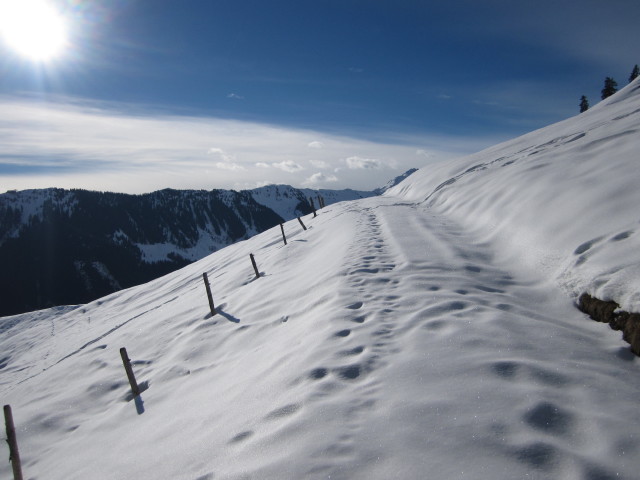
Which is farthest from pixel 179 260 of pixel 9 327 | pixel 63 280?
pixel 9 327

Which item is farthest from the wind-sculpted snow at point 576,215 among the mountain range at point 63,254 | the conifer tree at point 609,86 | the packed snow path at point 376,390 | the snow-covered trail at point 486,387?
the mountain range at point 63,254

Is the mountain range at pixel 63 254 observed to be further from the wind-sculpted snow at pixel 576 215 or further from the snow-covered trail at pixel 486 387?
the snow-covered trail at pixel 486 387

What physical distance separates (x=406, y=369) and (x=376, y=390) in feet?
2.17

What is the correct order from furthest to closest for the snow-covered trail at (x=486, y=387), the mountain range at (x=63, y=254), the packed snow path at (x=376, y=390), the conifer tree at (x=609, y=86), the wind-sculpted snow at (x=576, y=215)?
the mountain range at (x=63, y=254), the conifer tree at (x=609, y=86), the wind-sculpted snow at (x=576, y=215), the packed snow path at (x=376, y=390), the snow-covered trail at (x=486, y=387)

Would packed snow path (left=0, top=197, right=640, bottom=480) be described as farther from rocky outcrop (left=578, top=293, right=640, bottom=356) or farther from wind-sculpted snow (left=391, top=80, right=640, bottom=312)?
wind-sculpted snow (left=391, top=80, right=640, bottom=312)

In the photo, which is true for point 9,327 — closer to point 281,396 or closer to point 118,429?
point 118,429

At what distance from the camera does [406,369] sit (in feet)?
16.6

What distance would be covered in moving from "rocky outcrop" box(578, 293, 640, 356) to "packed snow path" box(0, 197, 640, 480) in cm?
17

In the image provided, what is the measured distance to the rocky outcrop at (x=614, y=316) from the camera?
5294 millimetres

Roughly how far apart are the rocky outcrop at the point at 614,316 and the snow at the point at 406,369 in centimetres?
17

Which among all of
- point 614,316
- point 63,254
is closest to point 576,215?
point 614,316

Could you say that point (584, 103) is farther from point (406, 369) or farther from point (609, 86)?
point (406, 369)

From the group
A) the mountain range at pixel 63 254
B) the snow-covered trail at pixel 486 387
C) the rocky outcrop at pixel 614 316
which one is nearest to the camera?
the snow-covered trail at pixel 486 387

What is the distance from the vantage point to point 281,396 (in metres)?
5.21
